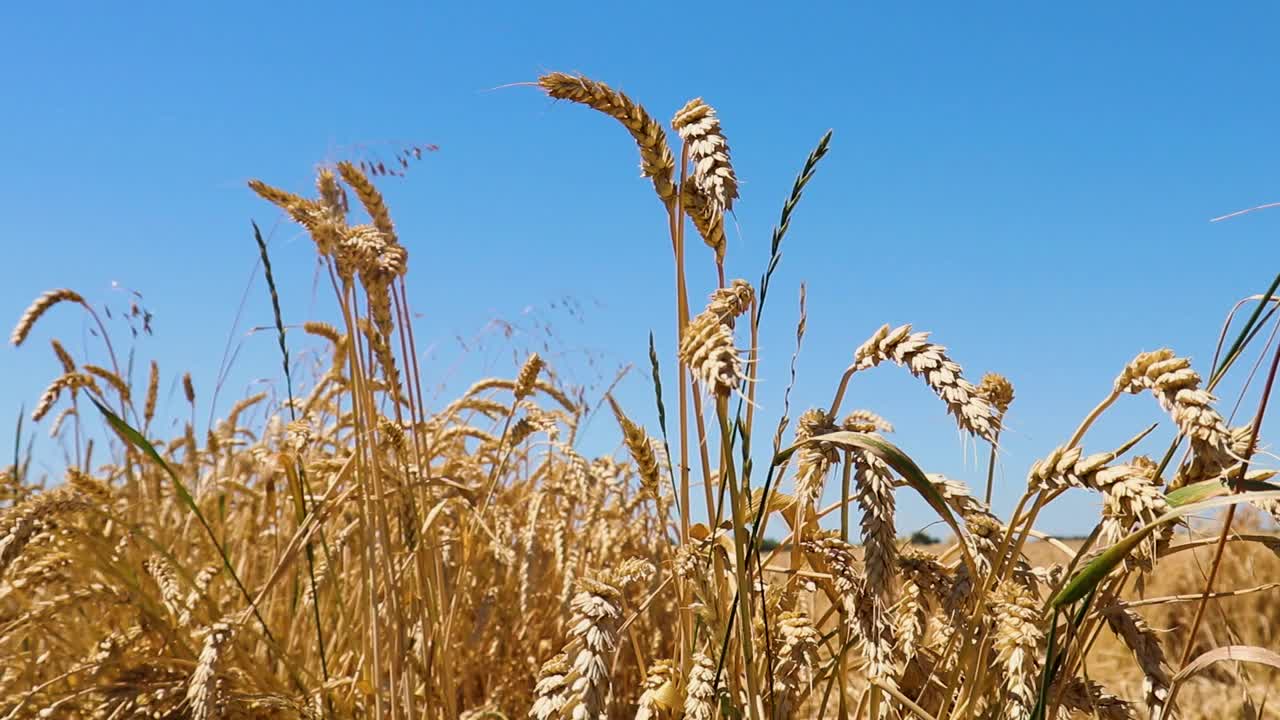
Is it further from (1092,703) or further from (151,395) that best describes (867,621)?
(151,395)

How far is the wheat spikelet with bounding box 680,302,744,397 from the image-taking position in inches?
32.1

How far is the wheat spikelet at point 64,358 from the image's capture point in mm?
3208

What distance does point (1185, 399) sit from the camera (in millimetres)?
917

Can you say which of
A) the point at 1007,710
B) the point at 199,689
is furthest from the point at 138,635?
the point at 1007,710

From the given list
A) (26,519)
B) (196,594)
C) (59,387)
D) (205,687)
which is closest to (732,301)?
(205,687)

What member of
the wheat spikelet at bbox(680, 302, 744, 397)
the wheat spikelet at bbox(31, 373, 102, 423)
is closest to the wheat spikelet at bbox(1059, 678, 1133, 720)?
the wheat spikelet at bbox(680, 302, 744, 397)

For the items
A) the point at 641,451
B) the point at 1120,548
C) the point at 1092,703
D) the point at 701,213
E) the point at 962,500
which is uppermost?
the point at 701,213

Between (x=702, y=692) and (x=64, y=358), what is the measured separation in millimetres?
2876

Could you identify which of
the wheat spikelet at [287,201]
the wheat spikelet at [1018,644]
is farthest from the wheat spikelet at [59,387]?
the wheat spikelet at [1018,644]

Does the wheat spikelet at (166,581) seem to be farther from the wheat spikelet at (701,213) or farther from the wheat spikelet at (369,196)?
the wheat spikelet at (701,213)

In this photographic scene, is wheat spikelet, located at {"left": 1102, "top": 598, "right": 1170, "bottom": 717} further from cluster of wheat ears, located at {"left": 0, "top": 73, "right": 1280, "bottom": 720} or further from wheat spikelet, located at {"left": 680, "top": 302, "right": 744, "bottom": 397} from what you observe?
wheat spikelet, located at {"left": 680, "top": 302, "right": 744, "bottom": 397}

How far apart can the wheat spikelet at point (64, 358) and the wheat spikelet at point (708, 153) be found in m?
2.65

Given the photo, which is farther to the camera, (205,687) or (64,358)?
(64,358)

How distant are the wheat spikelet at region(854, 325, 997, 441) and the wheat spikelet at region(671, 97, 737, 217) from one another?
0.70 ft
